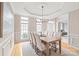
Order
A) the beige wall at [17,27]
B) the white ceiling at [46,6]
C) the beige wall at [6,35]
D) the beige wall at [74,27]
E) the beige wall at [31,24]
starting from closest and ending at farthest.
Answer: the beige wall at [6,35]
the white ceiling at [46,6]
the beige wall at [74,27]
the beige wall at [17,27]
the beige wall at [31,24]

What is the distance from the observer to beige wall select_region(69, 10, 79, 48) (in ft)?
18.1

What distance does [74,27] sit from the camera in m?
5.76

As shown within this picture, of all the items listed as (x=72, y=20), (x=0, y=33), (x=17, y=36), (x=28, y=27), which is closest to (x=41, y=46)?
(x=0, y=33)

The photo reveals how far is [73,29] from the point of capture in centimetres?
586

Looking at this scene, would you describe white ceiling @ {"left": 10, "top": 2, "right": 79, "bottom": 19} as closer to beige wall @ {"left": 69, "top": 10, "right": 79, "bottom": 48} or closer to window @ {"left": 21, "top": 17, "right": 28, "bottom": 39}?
beige wall @ {"left": 69, "top": 10, "right": 79, "bottom": 48}

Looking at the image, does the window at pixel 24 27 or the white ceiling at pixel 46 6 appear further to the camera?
the window at pixel 24 27

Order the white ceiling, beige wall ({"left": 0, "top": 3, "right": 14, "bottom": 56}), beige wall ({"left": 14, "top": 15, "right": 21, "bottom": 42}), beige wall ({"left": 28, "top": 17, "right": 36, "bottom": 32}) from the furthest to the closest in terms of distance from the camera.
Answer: beige wall ({"left": 28, "top": 17, "right": 36, "bottom": 32}), beige wall ({"left": 14, "top": 15, "right": 21, "bottom": 42}), the white ceiling, beige wall ({"left": 0, "top": 3, "right": 14, "bottom": 56})

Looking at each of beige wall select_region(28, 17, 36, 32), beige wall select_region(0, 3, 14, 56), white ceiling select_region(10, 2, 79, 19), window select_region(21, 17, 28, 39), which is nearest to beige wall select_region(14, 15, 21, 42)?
window select_region(21, 17, 28, 39)

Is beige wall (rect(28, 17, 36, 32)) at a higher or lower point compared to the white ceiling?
lower

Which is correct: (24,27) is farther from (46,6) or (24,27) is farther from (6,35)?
(6,35)


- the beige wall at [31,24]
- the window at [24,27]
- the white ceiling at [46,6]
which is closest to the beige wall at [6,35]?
the white ceiling at [46,6]

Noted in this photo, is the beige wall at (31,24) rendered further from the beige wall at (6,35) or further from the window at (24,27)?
the beige wall at (6,35)

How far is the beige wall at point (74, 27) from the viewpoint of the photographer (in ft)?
18.1

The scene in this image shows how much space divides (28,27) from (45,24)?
1894 mm
